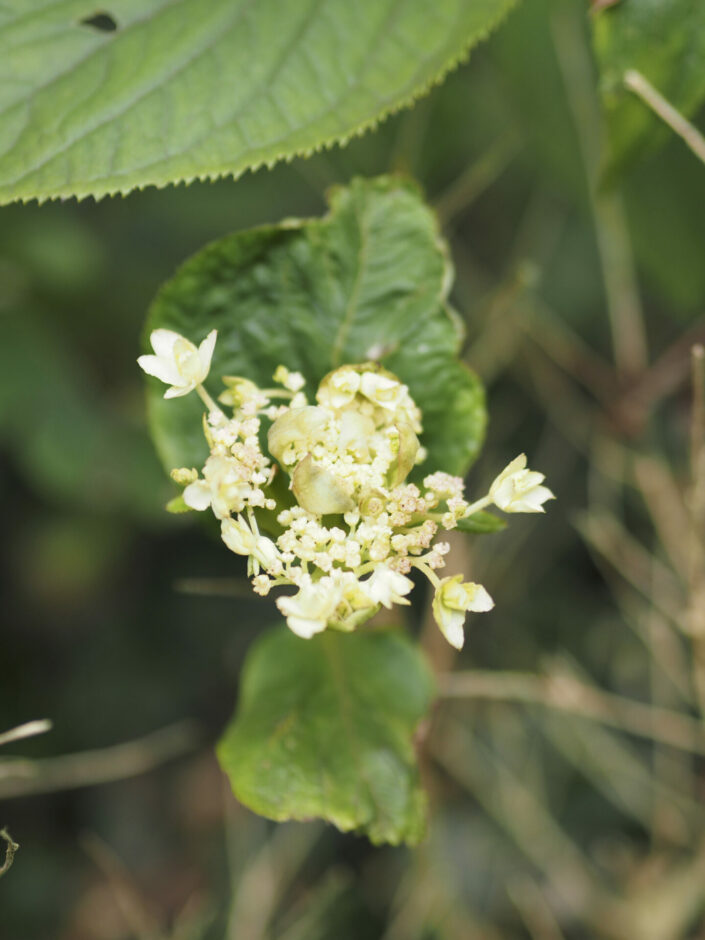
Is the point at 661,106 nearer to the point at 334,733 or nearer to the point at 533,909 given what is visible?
the point at 334,733

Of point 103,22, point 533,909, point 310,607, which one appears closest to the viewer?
point 310,607

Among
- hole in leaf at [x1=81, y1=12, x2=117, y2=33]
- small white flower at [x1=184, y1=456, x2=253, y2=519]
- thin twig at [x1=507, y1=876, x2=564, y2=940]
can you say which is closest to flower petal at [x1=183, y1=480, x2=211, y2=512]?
small white flower at [x1=184, y1=456, x2=253, y2=519]

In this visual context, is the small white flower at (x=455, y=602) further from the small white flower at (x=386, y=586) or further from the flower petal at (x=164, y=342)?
the flower petal at (x=164, y=342)

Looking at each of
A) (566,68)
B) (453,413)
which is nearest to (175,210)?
(566,68)

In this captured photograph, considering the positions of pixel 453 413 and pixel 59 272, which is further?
pixel 59 272

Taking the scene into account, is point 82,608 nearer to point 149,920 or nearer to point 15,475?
point 15,475

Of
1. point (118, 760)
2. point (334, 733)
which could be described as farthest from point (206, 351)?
point (118, 760)
